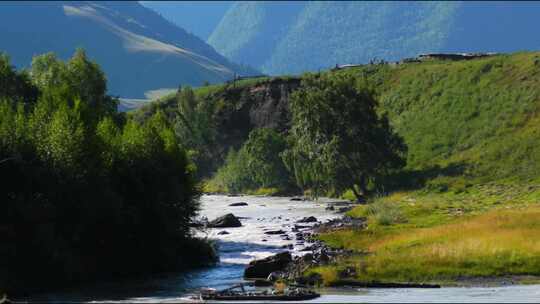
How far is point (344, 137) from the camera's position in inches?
5704

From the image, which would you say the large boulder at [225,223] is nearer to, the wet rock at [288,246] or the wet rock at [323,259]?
the wet rock at [288,246]

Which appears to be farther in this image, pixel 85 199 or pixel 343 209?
pixel 343 209

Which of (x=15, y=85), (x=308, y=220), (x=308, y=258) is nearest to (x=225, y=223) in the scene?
(x=308, y=220)

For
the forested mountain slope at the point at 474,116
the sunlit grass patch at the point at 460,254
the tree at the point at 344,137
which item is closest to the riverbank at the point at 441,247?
the sunlit grass patch at the point at 460,254

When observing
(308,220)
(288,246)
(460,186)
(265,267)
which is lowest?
(265,267)

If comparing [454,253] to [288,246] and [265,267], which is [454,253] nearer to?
[265,267]

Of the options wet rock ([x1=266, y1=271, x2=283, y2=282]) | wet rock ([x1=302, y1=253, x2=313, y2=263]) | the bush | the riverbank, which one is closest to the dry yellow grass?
the riverbank

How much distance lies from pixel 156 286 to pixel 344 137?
8896 cm

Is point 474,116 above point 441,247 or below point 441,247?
above

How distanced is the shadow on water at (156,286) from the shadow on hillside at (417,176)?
74623 mm

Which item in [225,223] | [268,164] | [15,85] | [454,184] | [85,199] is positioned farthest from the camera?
[268,164]

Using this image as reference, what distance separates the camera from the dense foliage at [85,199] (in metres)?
56.3

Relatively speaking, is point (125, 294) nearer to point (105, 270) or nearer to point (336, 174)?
point (105, 270)

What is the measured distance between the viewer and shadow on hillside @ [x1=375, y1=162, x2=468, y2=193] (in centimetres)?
14038
